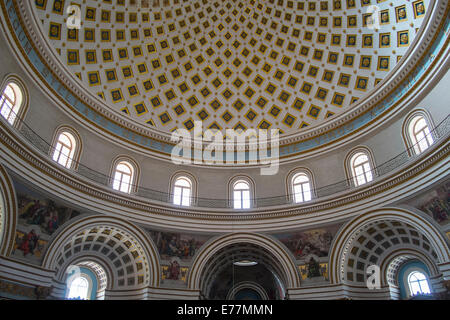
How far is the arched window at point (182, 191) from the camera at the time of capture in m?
22.7

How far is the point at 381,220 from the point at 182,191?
12339 mm

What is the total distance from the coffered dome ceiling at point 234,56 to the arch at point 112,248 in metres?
7.90

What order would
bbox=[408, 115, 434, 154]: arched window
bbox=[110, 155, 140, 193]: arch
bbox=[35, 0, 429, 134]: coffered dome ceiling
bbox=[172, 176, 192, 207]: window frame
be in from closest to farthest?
bbox=[408, 115, 434, 154]: arched window, bbox=[110, 155, 140, 193]: arch, bbox=[35, 0, 429, 134]: coffered dome ceiling, bbox=[172, 176, 192, 207]: window frame

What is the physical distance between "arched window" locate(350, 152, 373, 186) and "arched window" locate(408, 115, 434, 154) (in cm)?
301

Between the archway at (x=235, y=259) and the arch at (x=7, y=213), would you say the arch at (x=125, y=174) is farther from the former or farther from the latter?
the arch at (x=7, y=213)

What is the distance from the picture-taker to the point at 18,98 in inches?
642

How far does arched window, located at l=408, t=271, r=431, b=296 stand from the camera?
19422mm

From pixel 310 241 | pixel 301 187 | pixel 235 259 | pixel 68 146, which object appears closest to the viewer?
pixel 68 146

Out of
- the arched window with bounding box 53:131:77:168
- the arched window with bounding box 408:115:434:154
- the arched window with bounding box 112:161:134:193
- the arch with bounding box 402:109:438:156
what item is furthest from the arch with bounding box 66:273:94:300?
the arched window with bounding box 408:115:434:154

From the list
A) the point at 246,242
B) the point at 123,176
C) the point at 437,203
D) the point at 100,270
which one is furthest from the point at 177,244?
the point at 437,203

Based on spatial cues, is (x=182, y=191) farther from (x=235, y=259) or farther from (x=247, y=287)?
(x=247, y=287)

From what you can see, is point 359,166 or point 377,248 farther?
point 359,166

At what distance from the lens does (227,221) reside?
72.3 feet

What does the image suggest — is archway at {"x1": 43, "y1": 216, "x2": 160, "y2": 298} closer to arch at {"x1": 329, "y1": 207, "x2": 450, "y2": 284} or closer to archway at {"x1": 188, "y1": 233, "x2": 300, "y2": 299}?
archway at {"x1": 188, "y1": 233, "x2": 300, "y2": 299}
